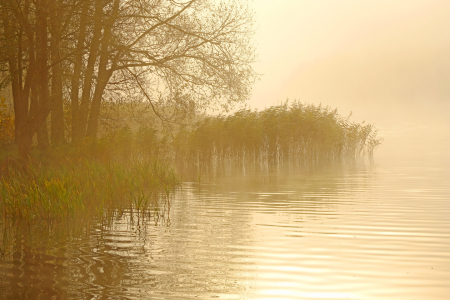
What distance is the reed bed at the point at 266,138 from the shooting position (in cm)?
2219

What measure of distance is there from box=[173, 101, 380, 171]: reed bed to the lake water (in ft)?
39.2

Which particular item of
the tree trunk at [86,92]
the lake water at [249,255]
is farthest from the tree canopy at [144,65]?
the lake water at [249,255]

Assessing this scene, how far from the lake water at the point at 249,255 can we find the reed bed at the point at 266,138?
39.2 feet

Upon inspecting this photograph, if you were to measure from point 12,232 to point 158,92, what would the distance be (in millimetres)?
12708

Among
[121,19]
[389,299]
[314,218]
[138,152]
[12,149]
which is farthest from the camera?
[138,152]

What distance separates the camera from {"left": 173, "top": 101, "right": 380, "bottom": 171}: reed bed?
22.2 m

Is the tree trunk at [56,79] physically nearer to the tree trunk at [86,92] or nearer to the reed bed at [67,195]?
the tree trunk at [86,92]

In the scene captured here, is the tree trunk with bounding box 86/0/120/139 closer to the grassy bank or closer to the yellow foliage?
the grassy bank

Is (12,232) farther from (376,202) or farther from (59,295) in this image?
(376,202)

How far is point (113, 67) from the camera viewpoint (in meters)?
18.9

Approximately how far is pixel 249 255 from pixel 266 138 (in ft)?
58.1

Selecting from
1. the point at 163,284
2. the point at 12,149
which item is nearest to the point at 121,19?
the point at 12,149

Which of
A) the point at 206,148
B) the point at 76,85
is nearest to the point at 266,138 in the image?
the point at 206,148

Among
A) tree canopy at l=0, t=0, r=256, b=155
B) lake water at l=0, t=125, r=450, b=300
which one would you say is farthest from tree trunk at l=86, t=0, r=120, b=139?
lake water at l=0, t=125, r=450, b=300
